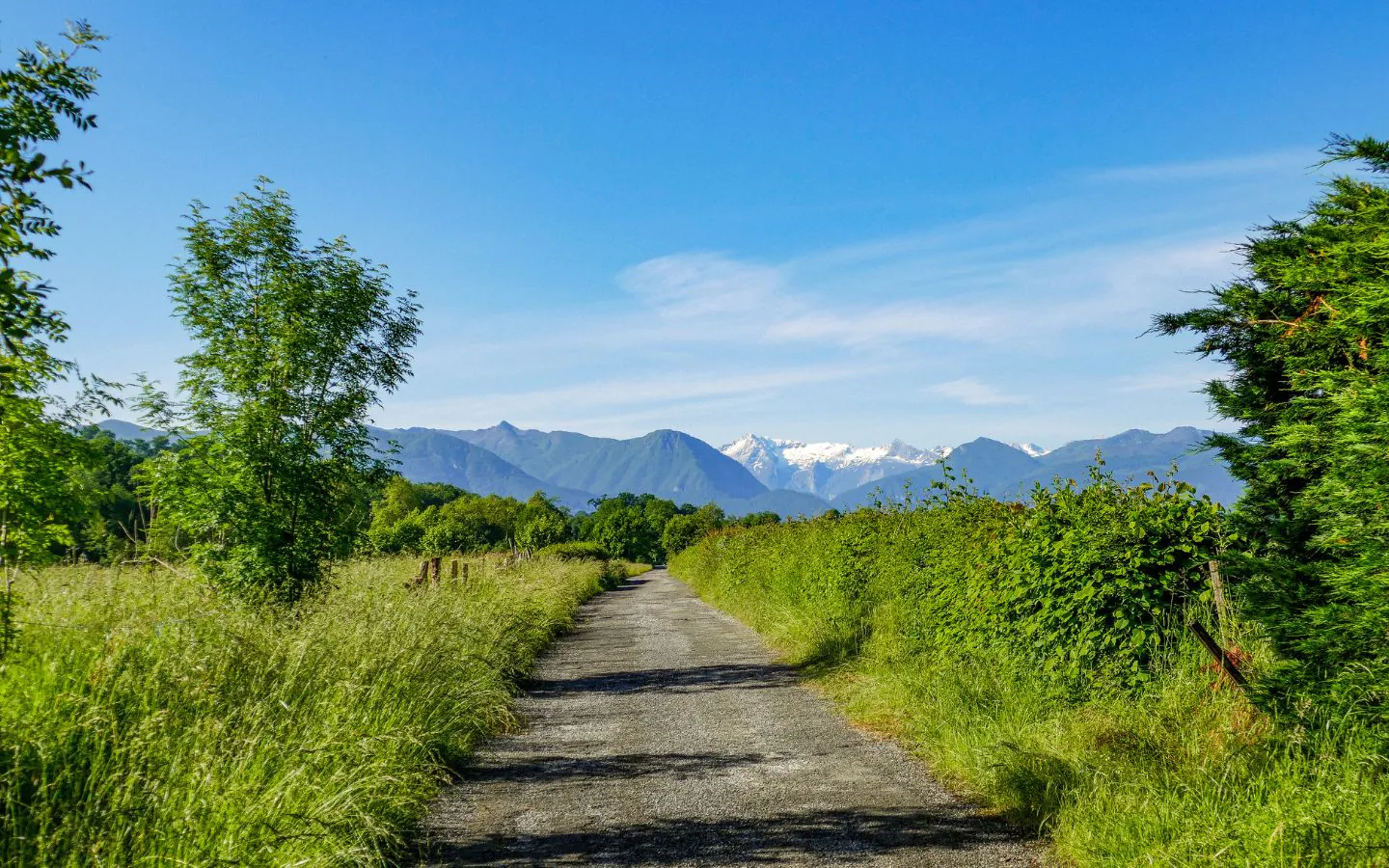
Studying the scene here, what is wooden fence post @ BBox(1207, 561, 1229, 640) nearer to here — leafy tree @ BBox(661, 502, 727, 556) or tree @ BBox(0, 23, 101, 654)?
tree @ BBox(0, 23, 101, 654)

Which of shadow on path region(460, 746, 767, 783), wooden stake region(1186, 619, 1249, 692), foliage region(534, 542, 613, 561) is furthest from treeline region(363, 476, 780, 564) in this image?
wooden stake region(1186, 619, 1249, 692)

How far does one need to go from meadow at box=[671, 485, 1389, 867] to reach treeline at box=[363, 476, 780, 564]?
3571cm

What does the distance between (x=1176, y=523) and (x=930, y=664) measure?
3.17 meters

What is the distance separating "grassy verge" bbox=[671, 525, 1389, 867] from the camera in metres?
3.76

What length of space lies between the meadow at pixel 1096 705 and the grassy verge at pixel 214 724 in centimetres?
427

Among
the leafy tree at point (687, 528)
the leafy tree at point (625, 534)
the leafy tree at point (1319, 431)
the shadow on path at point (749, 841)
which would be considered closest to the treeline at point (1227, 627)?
the leafy tree at point (1319, 431)

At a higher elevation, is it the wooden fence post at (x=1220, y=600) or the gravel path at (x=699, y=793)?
the wooden fence post at (x=1220, y=600)

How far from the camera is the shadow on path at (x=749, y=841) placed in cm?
490

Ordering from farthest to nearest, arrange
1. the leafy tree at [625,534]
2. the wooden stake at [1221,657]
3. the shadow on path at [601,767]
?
the leafy tree at [625,534] → the shadow on path at [601,767] → the wooden stake at [1221,657]

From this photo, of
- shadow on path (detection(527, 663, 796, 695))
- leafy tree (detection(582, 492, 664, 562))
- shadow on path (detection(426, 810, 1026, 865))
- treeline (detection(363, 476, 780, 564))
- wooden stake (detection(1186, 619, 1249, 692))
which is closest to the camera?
shadow on path (detection(426, 810, 1026, 865))

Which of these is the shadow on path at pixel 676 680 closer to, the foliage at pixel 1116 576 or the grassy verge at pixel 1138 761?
the grassy verge at pixel 1138 761

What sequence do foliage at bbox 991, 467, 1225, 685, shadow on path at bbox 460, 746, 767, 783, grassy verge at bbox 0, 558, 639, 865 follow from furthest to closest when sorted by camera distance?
1. shadow on path at bbox 460, 746, 767, 783
2. foliage at bbox 991, 467, 1225, 685
3. grassy verge at bbox 0, 558, 639, 865

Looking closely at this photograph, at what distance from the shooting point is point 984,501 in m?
9.96

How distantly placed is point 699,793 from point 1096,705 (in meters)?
3.23
